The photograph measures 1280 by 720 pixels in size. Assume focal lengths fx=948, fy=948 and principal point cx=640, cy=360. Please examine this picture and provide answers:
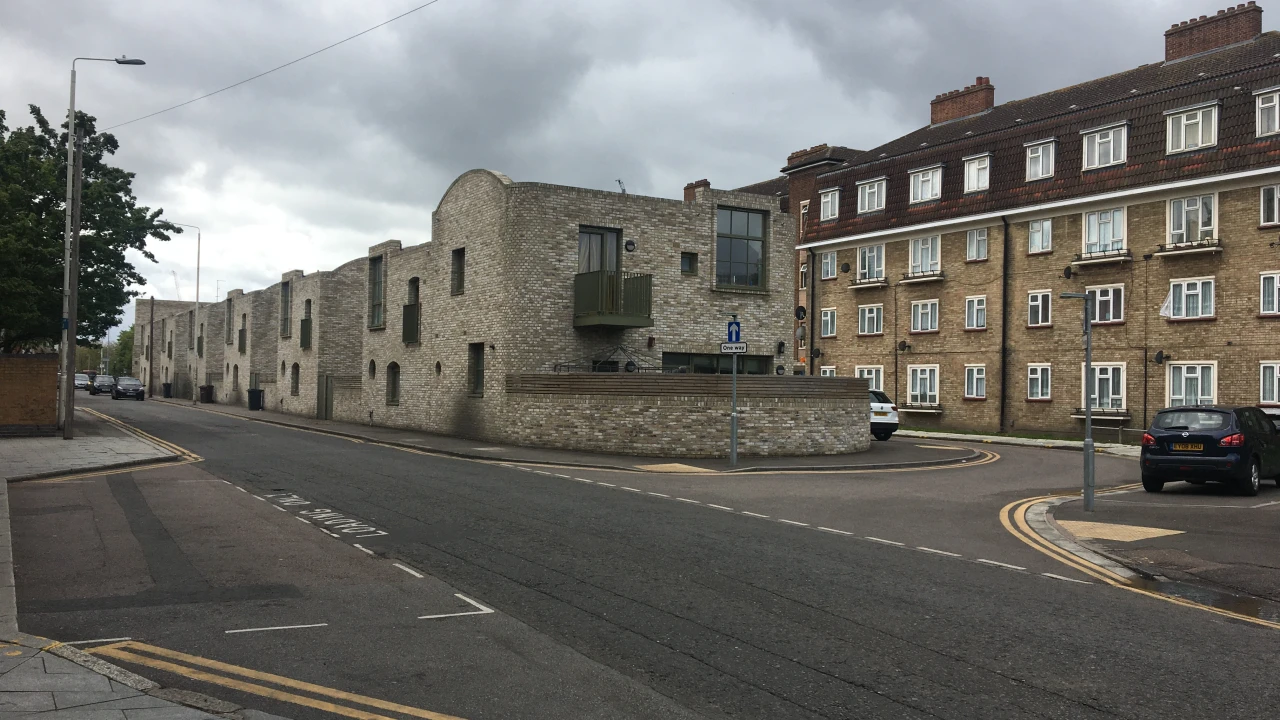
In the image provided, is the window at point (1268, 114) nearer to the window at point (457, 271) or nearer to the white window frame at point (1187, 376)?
the white window frame at point (1187, 376)

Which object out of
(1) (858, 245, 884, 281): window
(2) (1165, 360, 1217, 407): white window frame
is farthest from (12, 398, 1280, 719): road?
(1) (858, 245, 884, 281): window

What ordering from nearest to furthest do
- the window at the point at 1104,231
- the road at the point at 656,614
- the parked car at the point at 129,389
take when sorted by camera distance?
the road at the point at 656,614 → the window at the point at 1104,231 → the parked car at the point at 129,389

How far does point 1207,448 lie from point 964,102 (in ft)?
109

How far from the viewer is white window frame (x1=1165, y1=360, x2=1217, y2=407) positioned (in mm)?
30547

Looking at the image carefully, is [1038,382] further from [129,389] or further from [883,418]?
[129,389]

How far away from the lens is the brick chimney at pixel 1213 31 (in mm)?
34438

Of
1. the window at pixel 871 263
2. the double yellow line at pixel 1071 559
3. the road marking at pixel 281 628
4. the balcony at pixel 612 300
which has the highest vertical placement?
the window at pixel 871 263

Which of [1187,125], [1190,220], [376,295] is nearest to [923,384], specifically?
[1190,220]

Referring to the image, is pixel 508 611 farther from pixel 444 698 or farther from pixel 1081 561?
pixel 1081 561

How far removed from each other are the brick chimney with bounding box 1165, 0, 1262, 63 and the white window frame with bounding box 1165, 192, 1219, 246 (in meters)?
7.87

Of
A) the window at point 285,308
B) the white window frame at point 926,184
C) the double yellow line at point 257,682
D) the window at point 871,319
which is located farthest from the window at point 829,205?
the double yellow line at point 257,682

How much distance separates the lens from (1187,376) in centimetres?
3133

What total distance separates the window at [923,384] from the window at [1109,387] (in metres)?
7.30

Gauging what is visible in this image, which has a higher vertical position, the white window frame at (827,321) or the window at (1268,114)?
the window at (1268,114)
